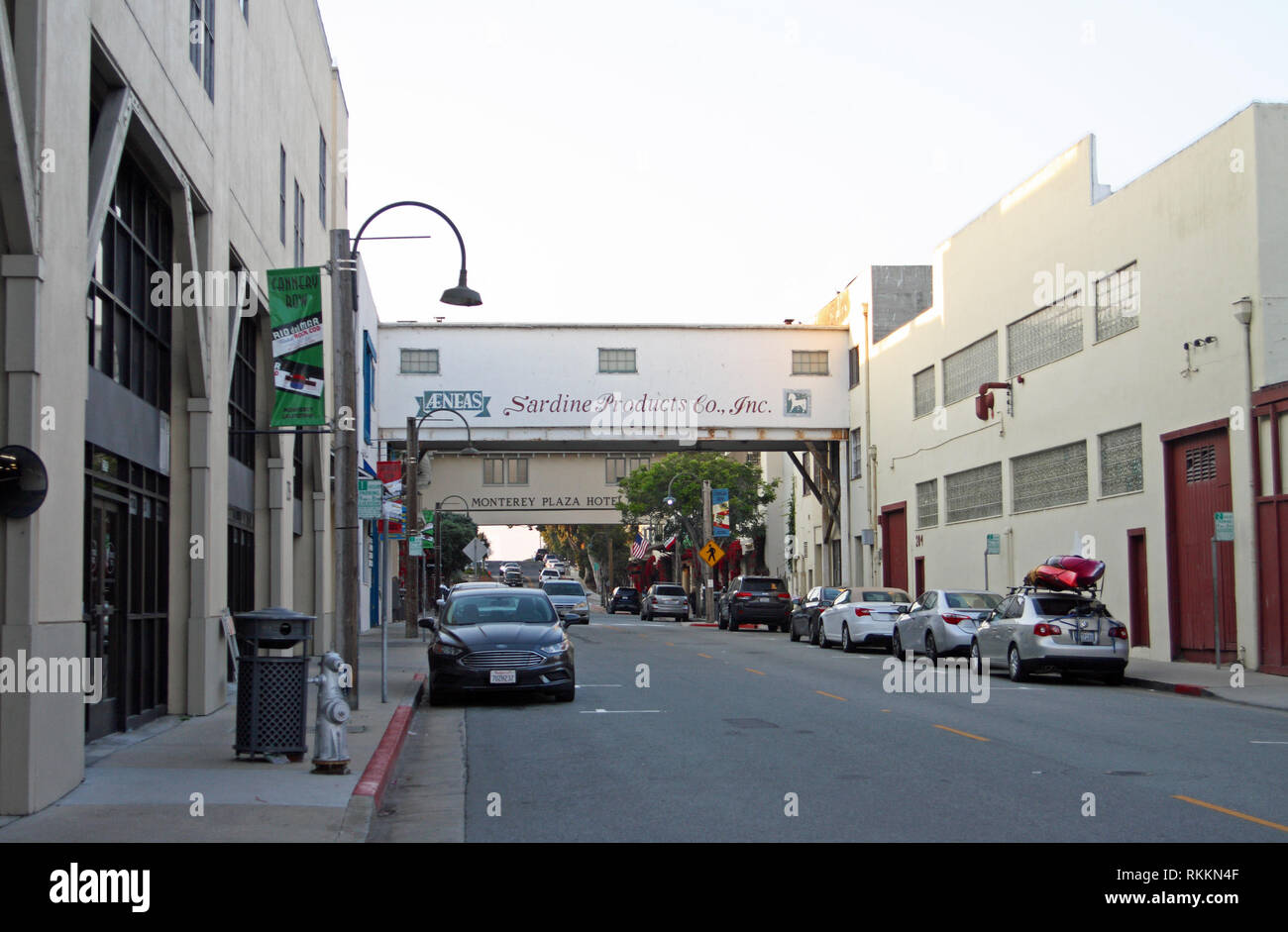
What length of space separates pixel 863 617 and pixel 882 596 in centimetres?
116

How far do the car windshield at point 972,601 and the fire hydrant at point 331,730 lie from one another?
16.3m

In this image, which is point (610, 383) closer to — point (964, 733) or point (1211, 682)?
point (1211, 682)

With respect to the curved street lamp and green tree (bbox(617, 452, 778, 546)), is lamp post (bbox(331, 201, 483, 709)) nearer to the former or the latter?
the curved street lamp

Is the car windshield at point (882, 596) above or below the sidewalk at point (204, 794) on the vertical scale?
above

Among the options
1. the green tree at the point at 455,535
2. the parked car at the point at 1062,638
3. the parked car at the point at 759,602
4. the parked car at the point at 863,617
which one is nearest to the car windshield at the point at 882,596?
the parked car at the point at 863,617

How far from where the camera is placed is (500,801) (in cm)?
1001

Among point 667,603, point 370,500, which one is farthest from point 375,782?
point 667,603

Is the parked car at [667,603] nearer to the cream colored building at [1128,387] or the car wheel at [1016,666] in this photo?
the cream colored building at [1128,387]

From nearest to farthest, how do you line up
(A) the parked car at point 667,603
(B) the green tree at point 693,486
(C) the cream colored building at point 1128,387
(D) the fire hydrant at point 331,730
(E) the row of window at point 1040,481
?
(D) the fire hydrant at point 331,730 < (C) the cream colored building at point 1128,387 < (E) the row of window at point 1040,481 < (A) the parked car at point 667,603 < (B) the green tree at point 693,486

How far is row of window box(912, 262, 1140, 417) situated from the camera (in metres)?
27.5

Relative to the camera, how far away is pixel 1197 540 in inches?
970

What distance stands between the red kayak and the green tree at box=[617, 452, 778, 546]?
3711 cm

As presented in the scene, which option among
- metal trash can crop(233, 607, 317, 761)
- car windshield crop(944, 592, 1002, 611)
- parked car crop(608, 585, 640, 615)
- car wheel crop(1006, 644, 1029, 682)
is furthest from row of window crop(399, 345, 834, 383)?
metal trash can crop(233, 607, 317, 761)

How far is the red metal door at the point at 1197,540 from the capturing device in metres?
23.5
